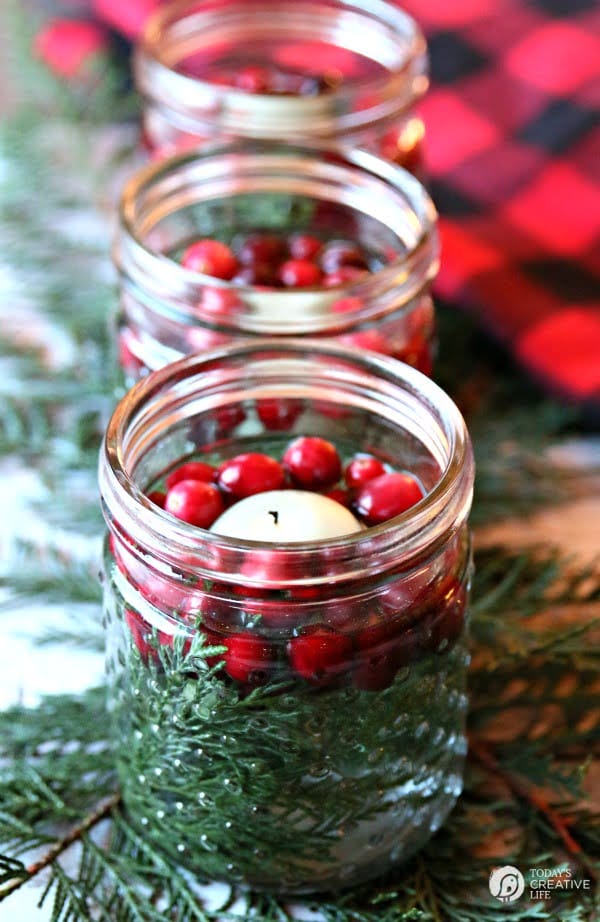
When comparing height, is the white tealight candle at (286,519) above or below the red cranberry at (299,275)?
above

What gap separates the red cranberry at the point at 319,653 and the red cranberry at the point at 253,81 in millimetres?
462

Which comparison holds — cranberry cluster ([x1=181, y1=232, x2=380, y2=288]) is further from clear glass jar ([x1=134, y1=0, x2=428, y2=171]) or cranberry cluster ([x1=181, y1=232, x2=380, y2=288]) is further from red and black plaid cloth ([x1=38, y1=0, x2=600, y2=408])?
red and black plaid cloth ([x1=38, y1=0, x2=600, y2=408])

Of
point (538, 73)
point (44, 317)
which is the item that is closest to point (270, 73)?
point (44, 317)

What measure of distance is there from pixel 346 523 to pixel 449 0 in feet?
2.80

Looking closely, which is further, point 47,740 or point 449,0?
point 449,0

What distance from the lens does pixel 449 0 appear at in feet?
4.22

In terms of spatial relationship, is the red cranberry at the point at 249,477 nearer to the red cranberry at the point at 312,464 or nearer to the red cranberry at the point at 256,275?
the red cranberry at the point at 312,464

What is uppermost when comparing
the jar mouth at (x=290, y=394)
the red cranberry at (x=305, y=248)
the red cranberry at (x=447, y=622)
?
the jar mouth at (x=290, y=394)

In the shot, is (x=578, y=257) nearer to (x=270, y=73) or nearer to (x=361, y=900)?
(x=270, y=73)

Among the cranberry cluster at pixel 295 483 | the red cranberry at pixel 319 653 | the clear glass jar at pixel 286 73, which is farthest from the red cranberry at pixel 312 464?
the clear glass jar at pixel 286 73

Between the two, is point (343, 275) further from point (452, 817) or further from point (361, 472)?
point (452, 817)

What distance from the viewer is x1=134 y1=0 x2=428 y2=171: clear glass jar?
83cm

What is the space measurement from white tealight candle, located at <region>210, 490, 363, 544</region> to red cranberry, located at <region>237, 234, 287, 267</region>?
209mm

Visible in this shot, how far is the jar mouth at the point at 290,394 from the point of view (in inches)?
20.2
